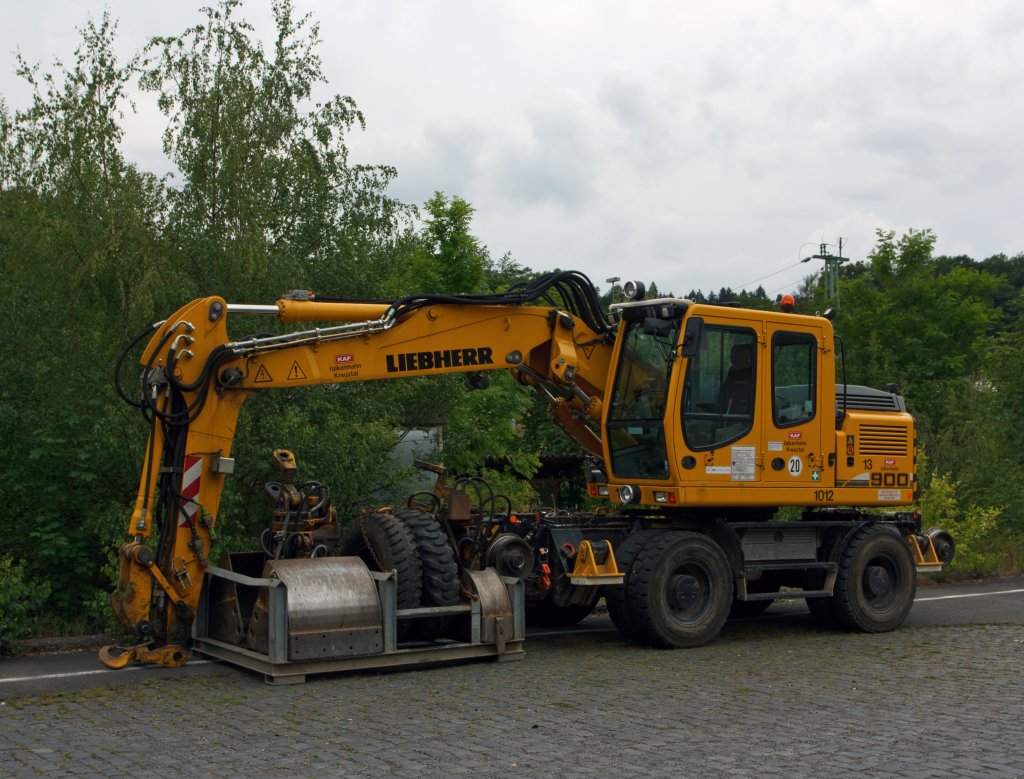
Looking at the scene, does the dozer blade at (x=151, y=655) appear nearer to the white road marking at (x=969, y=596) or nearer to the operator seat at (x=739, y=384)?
the operator seat at (x=739, y=384)

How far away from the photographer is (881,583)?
12.9 meters

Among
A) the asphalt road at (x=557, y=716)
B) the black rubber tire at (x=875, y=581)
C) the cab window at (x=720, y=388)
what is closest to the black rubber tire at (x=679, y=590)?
the asphalt road at (x=557, y=716)

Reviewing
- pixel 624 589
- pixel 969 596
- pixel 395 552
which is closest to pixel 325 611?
pixel 395 552

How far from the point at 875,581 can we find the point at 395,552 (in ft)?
18.4

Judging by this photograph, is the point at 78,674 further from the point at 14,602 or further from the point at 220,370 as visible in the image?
the point at 220,370

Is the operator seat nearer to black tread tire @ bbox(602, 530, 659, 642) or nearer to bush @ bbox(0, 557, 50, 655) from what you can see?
black tread tire @ bbox(602, 530, 659, 642)

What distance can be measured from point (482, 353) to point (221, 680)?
12.7 ft

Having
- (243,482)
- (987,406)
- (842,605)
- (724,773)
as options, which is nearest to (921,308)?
(987,406)

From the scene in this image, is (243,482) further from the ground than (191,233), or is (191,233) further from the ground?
(191,233)

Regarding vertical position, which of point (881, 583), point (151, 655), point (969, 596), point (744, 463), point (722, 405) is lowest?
point (969, 596)

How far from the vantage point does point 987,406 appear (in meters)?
24.4

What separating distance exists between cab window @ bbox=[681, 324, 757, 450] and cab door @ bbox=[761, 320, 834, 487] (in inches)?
9.3

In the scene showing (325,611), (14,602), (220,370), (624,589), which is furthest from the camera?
(624,589)

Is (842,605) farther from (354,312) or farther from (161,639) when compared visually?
(161,639)
